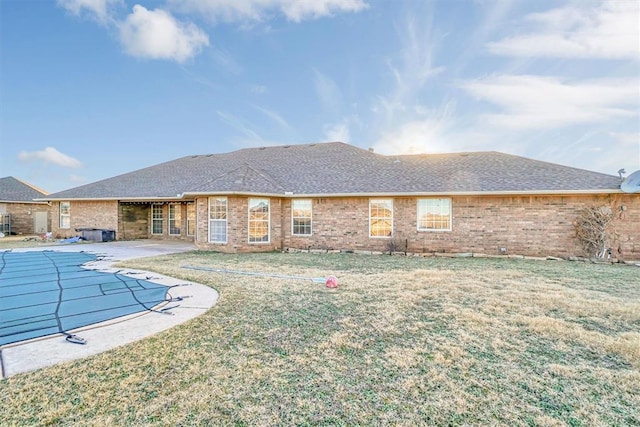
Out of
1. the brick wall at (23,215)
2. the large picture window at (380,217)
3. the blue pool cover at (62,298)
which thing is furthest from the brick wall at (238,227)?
the brick wall at (23,215)

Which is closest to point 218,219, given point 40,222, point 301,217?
point 301,217

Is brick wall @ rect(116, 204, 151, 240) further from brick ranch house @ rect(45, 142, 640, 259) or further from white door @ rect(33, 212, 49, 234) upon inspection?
white door @ rect(33, 212, 49, 234)

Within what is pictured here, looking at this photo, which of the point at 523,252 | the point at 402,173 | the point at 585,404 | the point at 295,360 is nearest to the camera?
the point at 585,404

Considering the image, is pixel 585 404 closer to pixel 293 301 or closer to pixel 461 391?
pixel 461 391

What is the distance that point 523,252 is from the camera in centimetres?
1196

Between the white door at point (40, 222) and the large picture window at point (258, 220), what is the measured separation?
21.1 m

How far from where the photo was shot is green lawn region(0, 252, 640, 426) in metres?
2.41

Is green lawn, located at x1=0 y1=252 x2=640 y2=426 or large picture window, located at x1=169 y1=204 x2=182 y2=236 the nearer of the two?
green lawn, located at x1=0 y1=252 x2=640 y2=426

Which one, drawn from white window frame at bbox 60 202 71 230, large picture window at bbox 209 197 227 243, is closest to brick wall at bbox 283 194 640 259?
large picture window at bbox 209 197 227 243

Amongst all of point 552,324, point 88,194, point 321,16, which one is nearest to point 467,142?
point 321,16

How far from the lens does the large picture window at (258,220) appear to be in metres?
13.5

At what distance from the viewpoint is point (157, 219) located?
1934cm

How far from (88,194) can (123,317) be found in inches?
702

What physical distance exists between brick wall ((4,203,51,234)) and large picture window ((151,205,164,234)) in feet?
36.1
